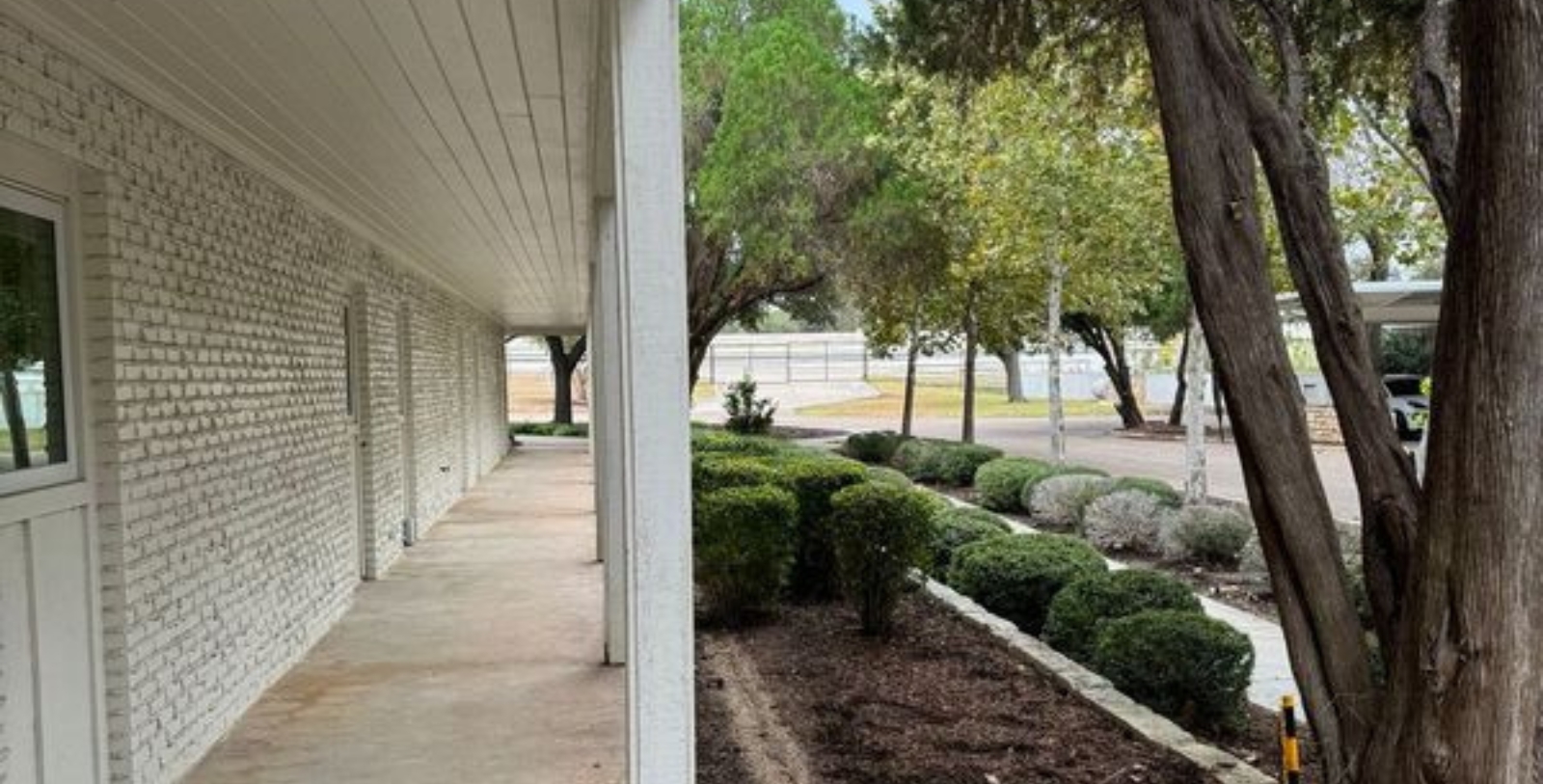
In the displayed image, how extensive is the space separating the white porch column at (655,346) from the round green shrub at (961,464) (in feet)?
38.9

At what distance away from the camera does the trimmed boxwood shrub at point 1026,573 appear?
19.9ft

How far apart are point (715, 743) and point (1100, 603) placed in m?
2.05

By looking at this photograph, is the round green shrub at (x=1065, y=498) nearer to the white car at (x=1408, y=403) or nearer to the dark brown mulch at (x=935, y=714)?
the dark brown mulch at (x=935, y=714)

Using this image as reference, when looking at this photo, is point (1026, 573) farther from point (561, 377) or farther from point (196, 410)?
point (561, 377)

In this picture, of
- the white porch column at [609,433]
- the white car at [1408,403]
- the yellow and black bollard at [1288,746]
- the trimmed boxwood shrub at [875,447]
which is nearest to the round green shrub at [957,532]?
the white porch column at [609,433]

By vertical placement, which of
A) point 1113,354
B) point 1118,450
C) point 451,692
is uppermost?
point 1113,354

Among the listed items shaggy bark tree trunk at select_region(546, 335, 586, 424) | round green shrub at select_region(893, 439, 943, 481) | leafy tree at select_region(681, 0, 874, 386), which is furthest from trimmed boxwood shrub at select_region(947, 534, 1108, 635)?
shaggy bark tree trunk at select_region(546, 335, 586, 424)

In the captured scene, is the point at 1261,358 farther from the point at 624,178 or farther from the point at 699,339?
the point at 699,339

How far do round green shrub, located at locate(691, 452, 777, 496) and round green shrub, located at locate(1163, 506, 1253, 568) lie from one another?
3.52 metres

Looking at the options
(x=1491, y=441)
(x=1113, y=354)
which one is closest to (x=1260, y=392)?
(x=1491, y=441)

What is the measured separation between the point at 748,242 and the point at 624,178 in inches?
479

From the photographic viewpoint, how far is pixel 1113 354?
87.4 feet

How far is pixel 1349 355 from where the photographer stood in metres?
2.99

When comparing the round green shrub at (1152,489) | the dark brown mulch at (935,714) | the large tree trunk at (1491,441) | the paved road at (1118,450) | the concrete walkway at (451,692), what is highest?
the large tree trunk at (1491,441)
